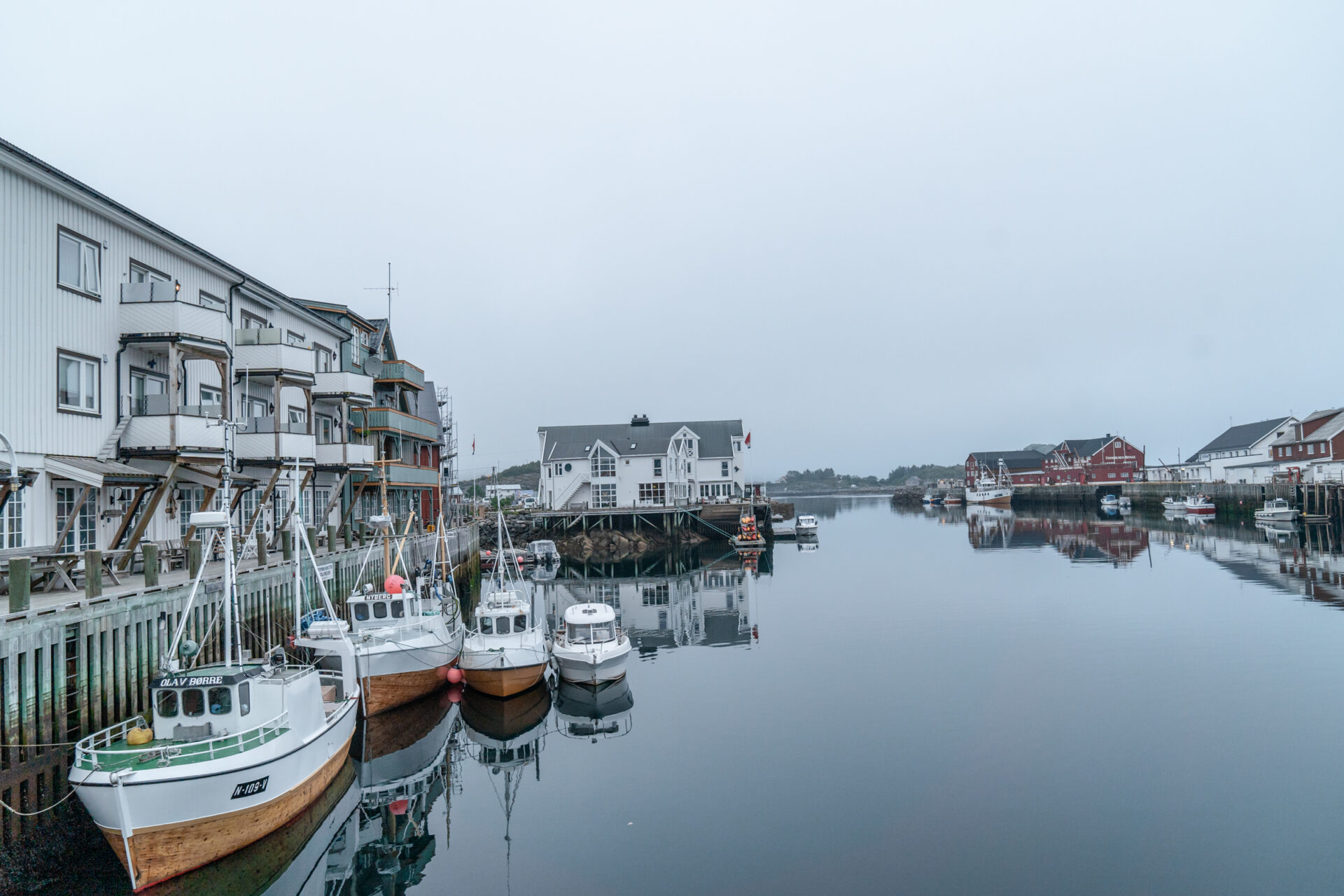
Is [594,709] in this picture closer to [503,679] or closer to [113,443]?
[503,679]

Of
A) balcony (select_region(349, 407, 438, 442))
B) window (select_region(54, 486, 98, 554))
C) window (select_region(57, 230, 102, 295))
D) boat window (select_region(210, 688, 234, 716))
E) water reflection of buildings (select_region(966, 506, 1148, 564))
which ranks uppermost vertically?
window (select_region(57, 230, 102, 295))

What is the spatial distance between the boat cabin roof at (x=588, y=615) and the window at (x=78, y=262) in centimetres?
1583

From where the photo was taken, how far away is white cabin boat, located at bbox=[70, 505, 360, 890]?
11.6 metres

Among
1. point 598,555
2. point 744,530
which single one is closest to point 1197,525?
point 744,530

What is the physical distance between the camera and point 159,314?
22.1 m

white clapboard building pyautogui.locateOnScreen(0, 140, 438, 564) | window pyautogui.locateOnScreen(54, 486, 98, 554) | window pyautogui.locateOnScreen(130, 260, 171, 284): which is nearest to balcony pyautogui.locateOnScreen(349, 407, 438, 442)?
white clapboard building pyautogui.locateOnScreen(0, 140, 438, 564)

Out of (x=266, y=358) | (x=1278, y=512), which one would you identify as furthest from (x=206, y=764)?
(x=1278, y=512)

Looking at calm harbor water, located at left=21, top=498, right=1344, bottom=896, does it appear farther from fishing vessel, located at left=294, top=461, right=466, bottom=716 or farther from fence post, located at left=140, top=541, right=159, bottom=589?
fence post, located at left=140, top=541, right=159, bottom=589

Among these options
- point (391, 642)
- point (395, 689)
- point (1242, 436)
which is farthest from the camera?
point (1242, 436)

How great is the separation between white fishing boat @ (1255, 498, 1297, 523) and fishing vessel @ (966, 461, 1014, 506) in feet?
184

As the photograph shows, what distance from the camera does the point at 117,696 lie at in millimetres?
15203

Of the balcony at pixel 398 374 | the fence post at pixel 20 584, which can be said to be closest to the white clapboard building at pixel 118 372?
the fence post at pixel 20 584

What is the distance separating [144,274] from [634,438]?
5915 centimetres

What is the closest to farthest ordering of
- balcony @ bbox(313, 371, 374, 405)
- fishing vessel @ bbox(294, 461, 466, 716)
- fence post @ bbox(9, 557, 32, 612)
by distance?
fence post @ bbox(9, 557, 32, 612)
fishing vessel @ bbox(294, 461, 466, 716)
balcony @ bbox(313, 371, 374, 405)
